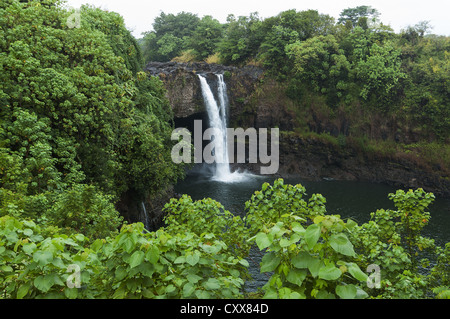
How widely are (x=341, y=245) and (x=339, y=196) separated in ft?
75.0

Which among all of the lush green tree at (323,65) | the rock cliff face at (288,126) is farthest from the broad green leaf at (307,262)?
the lush green tree at (323,65)

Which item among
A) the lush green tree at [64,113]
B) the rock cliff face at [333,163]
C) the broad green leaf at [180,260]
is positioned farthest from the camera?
the rock cliff face at [333,163]

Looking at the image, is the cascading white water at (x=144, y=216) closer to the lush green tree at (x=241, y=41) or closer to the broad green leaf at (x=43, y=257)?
the broad green leaf at (x=43, y=257)

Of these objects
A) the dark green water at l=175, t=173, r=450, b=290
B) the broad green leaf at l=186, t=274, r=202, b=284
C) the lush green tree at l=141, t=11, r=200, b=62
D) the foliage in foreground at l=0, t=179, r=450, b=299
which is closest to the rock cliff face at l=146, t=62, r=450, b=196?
the dark green water at l=175, t=173, r=450, b=290

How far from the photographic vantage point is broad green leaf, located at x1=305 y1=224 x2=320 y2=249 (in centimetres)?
253

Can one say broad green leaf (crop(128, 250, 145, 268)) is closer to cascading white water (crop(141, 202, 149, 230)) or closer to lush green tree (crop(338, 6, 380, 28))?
cascading white water (crop(141, 202, 149, 230))

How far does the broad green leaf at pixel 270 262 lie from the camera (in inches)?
108

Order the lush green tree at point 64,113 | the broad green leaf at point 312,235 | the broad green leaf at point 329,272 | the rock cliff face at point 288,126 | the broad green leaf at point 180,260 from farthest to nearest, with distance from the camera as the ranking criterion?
the rock cliff face at point 288,126 < the lush green tree at point 64,113 < the broad green leaf at point 180,260 < the broad green leaf at point 312,235 < the broad green leaf at point 329,272

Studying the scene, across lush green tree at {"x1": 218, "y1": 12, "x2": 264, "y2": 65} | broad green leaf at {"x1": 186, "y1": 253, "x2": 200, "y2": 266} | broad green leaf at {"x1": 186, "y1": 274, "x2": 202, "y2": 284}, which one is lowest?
broad green leaf at {"x1": 186, "y1": 274, "x2": 202, "y2": 284}

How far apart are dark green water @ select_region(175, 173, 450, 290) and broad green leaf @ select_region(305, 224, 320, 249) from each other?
16139 millimetres

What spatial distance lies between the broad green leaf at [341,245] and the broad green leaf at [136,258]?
166cm

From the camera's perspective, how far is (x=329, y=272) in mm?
2477

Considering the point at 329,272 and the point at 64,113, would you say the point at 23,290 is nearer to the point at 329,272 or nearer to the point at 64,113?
the point at 329,272

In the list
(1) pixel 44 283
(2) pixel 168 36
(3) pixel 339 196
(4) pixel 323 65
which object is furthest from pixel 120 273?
(2) pixel 168 36
